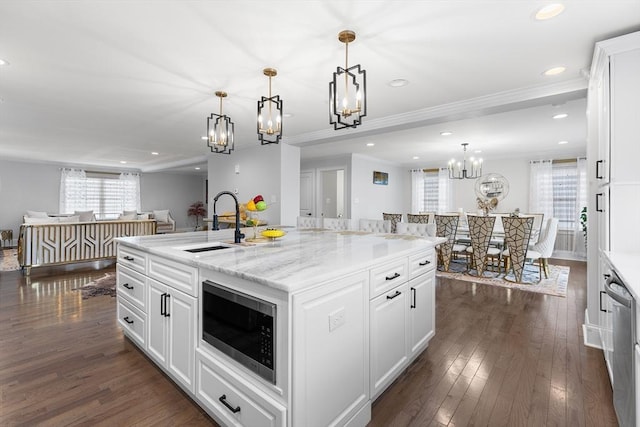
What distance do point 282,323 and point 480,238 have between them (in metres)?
4.63

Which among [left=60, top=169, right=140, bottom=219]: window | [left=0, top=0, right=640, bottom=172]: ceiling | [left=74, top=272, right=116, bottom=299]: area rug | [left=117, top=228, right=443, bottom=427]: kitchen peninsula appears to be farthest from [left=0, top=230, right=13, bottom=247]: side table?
[left=117, top=228, right=443, bottom=427]: kitchen peninsula

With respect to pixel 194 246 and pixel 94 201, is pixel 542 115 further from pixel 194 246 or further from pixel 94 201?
pixel 94 201

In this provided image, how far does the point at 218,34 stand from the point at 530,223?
4681mm

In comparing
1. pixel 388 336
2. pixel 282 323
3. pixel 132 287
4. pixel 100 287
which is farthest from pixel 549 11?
pixel 100 287

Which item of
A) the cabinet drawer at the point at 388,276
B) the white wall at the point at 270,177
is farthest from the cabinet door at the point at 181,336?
the white wall at the point at 270,177

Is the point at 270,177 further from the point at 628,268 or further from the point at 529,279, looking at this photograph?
the point at 628,268

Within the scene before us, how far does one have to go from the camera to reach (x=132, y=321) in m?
2.48

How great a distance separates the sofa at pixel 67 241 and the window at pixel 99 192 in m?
4.49

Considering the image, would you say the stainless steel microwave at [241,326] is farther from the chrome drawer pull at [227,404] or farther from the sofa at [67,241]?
the sofa at [67,241]

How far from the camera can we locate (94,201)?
387 inches

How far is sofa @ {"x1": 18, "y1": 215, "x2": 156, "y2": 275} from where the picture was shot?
16.7 feet

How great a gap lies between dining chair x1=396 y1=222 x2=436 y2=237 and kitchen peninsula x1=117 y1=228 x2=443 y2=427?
1.75 metres

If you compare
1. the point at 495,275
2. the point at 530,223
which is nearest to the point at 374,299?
the point at 530,223

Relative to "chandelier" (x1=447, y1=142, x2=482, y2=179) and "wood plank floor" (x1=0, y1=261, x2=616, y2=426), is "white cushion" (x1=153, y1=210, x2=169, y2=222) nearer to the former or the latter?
"wood plank floor" (x1=0, y1=261, x2=616, y2=426)
